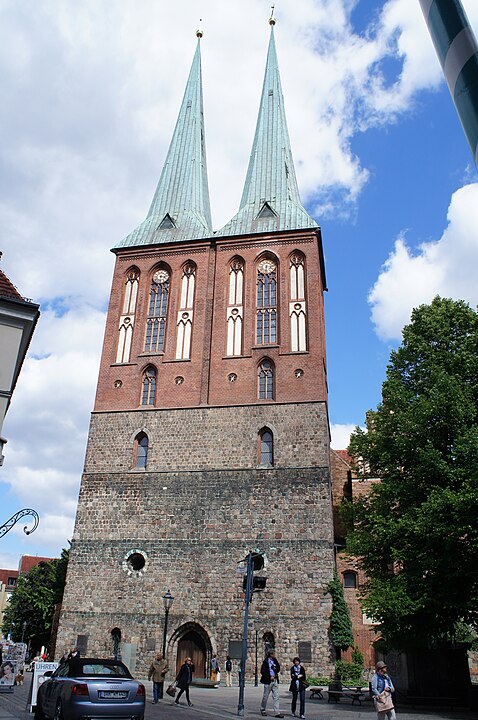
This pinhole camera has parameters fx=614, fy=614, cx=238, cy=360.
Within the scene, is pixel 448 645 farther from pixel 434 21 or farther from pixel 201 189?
pixel 201 189

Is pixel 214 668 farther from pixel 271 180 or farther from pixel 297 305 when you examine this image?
pixel 271 180

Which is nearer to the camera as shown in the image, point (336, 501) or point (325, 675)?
point (325, 675)

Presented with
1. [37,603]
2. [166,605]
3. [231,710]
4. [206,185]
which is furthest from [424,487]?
[37,603]

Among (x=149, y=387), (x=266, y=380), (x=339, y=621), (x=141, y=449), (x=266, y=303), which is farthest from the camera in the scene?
(x=266, y=303)

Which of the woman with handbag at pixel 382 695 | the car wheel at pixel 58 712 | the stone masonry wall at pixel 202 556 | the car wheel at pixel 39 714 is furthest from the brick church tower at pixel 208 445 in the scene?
the car wheel at pixel 58 712

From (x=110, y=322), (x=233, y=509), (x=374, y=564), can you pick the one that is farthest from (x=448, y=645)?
(x=110, y=322)

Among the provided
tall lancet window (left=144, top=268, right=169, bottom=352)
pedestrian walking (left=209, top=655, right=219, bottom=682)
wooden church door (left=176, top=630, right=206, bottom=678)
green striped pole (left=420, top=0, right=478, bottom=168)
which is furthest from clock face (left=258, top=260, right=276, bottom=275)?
green striped pole (left=420, top=0, right=478, bottom=168)

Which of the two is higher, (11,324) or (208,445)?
(208,445)

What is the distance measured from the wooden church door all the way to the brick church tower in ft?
0.17

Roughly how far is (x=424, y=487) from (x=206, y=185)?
81.8 ft

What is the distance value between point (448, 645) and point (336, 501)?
14.6m

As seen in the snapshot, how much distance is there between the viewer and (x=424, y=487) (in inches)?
650

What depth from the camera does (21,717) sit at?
11.5 metres

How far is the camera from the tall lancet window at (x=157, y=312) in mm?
28984
